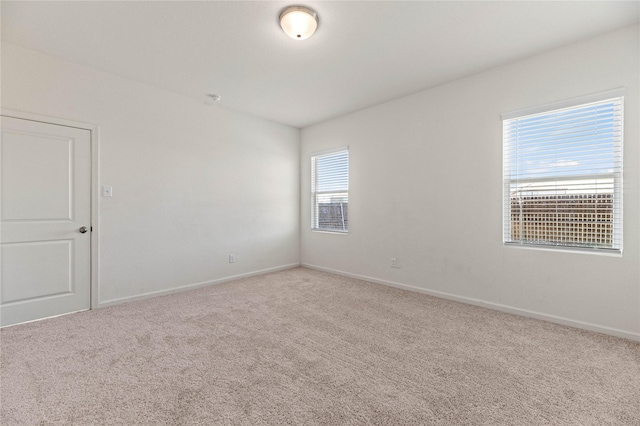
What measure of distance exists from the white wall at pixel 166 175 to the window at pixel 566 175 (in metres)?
3.56

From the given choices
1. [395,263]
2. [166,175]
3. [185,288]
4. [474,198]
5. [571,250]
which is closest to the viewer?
[571,250]

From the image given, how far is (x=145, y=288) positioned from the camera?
3586mm

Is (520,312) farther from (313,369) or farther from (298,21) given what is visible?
(298,21)

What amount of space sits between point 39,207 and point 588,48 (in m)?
5.65

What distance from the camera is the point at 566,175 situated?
276 cm

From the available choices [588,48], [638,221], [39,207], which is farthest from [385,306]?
[39,207]

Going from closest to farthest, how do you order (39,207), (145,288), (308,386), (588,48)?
1. (308,386)
2. (588,48)
3. (39,207)
4. (145,288)

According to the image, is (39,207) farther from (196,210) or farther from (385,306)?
(385,306)

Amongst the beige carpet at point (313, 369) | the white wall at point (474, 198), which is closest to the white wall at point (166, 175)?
the beige carpet at point (313, 369)

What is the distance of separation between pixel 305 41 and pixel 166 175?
98.4 inches

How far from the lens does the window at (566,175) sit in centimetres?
256

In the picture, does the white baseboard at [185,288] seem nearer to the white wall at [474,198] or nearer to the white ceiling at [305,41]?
the white wall at [474,198]

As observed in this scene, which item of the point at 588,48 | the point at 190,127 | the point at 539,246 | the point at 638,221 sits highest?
the point at 588,48

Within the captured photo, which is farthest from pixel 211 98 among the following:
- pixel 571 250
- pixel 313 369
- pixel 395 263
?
pixel 571 250
